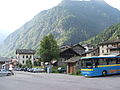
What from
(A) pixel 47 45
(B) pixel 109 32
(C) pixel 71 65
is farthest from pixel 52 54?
(B) pixel 109 32

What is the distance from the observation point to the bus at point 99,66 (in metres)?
29.5

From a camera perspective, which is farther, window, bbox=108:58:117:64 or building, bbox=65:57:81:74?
building, bbox=65:57:81:74

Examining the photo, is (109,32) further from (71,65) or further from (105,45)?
(71,65)

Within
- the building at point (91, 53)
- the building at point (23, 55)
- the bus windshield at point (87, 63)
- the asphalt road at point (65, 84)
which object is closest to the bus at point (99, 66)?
the bus windshield at point (87, 63)

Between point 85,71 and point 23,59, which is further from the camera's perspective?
point 23,59

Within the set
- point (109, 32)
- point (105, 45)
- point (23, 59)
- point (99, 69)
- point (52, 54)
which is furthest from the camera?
point (109, 32)

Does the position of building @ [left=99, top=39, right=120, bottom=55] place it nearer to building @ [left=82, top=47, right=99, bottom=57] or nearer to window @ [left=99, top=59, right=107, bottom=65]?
building @ [left=82, top=47, right=99, bottom=57]

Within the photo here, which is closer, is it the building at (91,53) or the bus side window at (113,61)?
the bus side window at (113,61)

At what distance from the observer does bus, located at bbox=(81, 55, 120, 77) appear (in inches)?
1161

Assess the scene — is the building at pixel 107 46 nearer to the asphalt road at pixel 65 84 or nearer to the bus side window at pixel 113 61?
the bus side window at pixel 113 61

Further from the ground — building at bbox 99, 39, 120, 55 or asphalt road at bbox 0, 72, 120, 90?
building at bbox 99, 39, 120, 55

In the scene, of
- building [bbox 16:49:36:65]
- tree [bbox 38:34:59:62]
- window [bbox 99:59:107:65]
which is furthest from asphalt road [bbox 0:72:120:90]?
building [bbox 16:49:36:65]

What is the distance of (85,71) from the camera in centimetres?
3025

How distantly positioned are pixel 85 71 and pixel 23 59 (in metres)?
80.8
